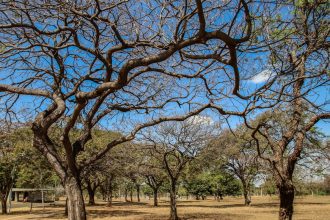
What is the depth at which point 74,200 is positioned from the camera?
7445mm

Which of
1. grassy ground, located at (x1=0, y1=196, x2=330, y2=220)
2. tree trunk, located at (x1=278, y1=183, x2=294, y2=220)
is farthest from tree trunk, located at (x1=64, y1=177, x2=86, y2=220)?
grassy ground, located at (x1=0, y1=196, x2=330, y2=220)

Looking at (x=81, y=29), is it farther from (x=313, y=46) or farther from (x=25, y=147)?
(x=25, y=147)

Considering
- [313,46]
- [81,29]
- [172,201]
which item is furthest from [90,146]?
[313,46]

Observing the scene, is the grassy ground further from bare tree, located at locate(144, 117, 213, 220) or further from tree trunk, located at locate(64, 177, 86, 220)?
tree trunk, located at locate(64, 177, 86, 220)

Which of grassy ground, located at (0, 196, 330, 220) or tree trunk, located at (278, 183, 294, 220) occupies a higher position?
tree trunk, located at (278, 183, 294, 220)

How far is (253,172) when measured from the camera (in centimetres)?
4291

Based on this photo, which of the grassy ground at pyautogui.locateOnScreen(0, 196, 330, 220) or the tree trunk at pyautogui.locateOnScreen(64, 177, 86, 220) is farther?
the grassy ground at pyautogui.locateOnScreen(0, 196, 330, 220)

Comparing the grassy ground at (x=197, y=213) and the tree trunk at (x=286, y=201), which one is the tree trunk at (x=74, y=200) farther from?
the grassy ground at (x=197, y=213)

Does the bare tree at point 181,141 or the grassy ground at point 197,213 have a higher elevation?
the bare tree at point 181,141

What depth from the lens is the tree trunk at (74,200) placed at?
733 cm

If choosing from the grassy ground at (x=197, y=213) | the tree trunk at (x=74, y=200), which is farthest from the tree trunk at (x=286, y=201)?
the grassy ground at (x=197, y=213)

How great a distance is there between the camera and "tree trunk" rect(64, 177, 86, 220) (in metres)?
7.33

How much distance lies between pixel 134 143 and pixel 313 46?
14789 mm

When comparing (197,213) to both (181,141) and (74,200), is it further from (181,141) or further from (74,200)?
(74,200)
